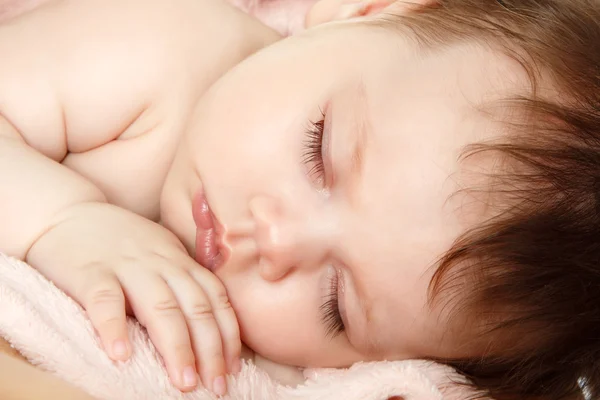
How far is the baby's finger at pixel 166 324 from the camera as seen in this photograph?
928mm

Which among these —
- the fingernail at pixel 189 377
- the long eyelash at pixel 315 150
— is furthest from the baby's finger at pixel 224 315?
the long eyelash at pixel 315 150

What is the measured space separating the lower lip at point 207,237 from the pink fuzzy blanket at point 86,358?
18 centimetres

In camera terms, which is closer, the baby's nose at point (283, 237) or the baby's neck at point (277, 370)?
the baby's nose at point (283, 237)

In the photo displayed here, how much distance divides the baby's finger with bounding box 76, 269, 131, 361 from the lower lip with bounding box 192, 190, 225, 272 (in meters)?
0.18

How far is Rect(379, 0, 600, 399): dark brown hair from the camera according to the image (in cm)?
97

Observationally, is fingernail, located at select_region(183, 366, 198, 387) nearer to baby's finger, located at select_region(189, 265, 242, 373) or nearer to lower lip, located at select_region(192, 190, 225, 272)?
baby's finger, located at select_region(189, 265, 242, 373)

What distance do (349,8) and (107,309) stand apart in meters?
0.80

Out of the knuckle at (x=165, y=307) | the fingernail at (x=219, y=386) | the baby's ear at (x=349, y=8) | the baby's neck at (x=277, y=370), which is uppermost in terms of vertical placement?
the baby's ear at (x=349, y=8)

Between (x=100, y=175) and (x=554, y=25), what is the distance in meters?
0.90

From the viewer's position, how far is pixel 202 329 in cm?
99

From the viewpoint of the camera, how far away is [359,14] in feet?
4.43

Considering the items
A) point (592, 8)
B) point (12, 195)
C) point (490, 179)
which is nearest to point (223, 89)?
point (12, 195)

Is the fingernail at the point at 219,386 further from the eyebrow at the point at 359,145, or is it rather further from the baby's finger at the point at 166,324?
the eyebrow at the point at 359,145

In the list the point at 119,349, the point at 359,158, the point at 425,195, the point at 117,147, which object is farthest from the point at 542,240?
the point at 117,147
